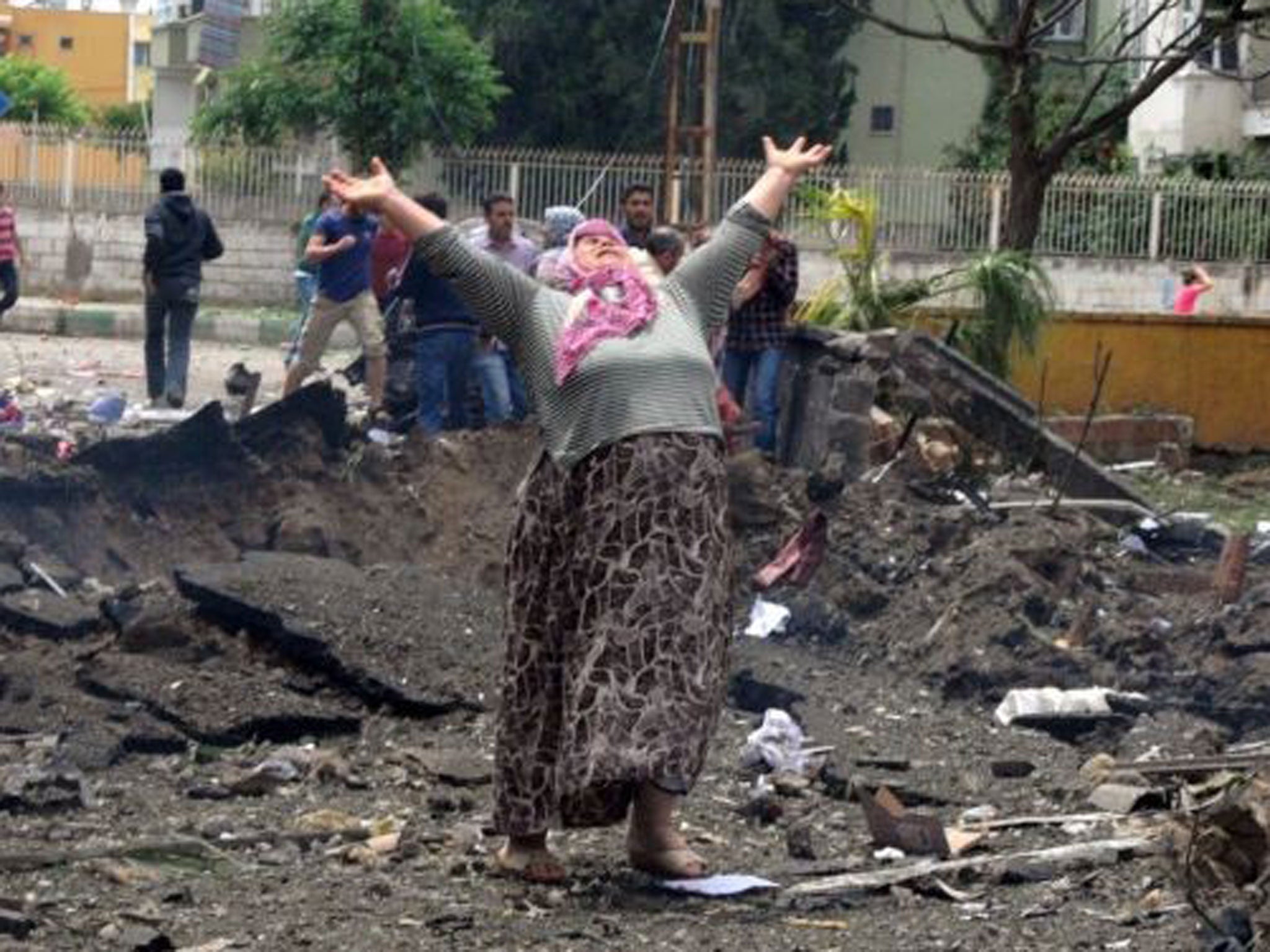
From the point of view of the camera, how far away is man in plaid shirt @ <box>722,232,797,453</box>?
15.3 meters

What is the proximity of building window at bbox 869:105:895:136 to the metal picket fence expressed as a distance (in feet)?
32.9

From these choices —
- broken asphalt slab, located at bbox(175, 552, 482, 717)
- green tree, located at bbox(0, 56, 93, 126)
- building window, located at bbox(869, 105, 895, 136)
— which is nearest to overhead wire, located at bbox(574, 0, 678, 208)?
building window, located at bbox(869, 105, 895, 136)

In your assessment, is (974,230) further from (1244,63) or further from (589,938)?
(589,938)

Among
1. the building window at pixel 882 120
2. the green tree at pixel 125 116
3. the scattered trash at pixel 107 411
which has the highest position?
the building window at pixel 882 120

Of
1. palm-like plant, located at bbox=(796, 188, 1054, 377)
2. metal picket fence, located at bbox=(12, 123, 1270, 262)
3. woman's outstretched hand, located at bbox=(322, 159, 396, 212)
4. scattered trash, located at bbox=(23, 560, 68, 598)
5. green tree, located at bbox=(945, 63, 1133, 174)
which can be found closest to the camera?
woman's outstretched hand, located at bbox=(322, 159, 396, 212)

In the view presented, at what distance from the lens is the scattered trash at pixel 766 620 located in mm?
11570

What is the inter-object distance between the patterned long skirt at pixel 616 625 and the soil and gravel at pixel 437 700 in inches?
13.1

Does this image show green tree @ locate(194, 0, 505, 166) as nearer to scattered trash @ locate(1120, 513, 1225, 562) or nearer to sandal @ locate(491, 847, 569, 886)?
scattered trash @ locate(1120, 513, 1225, 562)

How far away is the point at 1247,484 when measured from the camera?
19.0 meters

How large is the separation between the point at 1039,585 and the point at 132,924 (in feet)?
20.6

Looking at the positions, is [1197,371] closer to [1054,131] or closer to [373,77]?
[373,77]

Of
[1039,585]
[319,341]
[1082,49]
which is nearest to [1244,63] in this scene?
[1082,49]

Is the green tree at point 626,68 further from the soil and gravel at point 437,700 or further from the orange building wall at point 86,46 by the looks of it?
the orange building wall at point 86,46

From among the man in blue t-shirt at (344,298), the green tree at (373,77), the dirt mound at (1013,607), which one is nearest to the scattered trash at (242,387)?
the man in blue t-shirt at (344,298)
